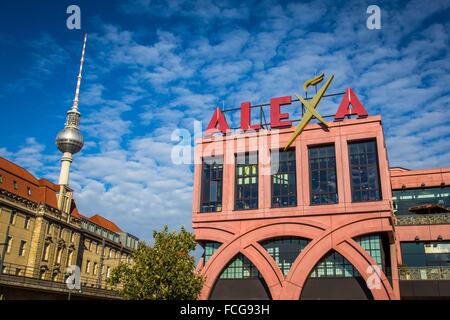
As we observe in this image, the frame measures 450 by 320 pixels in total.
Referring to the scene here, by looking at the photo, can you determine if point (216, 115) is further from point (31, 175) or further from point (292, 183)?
point (31, 175)

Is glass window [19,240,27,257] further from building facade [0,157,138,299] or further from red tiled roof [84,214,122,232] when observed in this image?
red tiled roof [84,214,122,232]

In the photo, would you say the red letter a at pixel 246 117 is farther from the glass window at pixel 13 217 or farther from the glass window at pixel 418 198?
the glass window at pixel 13 217

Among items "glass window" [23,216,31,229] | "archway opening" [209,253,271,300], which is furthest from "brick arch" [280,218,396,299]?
"glass window" [23,216,31,229]

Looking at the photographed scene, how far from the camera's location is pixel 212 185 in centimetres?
4641

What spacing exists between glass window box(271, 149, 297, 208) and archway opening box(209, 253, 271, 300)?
21.8ft

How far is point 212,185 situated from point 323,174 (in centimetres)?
1184

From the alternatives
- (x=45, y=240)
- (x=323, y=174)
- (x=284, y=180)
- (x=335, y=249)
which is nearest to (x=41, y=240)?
(x=45, y=240)

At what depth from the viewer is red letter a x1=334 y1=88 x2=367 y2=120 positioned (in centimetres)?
4269

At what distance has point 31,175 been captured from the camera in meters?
69.6

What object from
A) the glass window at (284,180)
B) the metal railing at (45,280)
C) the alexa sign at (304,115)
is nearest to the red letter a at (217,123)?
the alexa sign at (304,115)

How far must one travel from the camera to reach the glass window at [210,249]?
44219mm

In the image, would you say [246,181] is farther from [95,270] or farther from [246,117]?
[95,270]

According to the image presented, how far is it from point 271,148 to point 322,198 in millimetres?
7688
